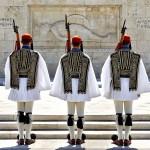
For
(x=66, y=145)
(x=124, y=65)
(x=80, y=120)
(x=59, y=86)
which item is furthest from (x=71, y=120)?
(x=124, y=65)

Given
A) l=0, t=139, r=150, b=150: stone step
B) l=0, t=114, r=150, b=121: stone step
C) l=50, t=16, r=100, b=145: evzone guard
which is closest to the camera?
l=0, t=139, r=150, b=150: stone step

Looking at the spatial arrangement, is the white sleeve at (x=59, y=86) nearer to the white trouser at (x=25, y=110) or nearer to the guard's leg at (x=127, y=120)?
the white trouser at (x=25, y=110)

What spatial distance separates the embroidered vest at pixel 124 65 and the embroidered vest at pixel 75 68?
1.49ft

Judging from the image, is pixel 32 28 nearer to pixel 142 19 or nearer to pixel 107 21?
pixel 107 21

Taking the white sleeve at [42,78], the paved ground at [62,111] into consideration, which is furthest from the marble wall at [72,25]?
the white sleeve at [42,78]

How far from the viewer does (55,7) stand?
18047 mm

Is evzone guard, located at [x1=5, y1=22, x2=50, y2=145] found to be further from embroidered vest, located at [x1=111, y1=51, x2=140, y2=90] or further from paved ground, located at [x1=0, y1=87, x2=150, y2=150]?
embroidered vest, located at [x1=111, y1=51, x2=140, y2=90]

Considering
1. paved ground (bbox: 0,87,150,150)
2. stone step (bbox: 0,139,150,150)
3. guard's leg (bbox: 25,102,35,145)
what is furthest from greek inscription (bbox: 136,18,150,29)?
guard's leg (bbox: 25,102,35,145)

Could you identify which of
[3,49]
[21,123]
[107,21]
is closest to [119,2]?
[107,21]

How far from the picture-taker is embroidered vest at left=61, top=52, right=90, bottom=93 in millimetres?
8898

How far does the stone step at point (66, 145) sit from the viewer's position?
345 inches

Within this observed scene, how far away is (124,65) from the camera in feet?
29.2

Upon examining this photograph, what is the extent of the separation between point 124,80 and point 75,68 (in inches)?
33.0

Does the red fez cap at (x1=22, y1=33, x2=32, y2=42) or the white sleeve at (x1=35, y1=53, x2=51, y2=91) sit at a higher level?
the red fez cap at (x1=22, y1=33, x2=32, y2=42)
